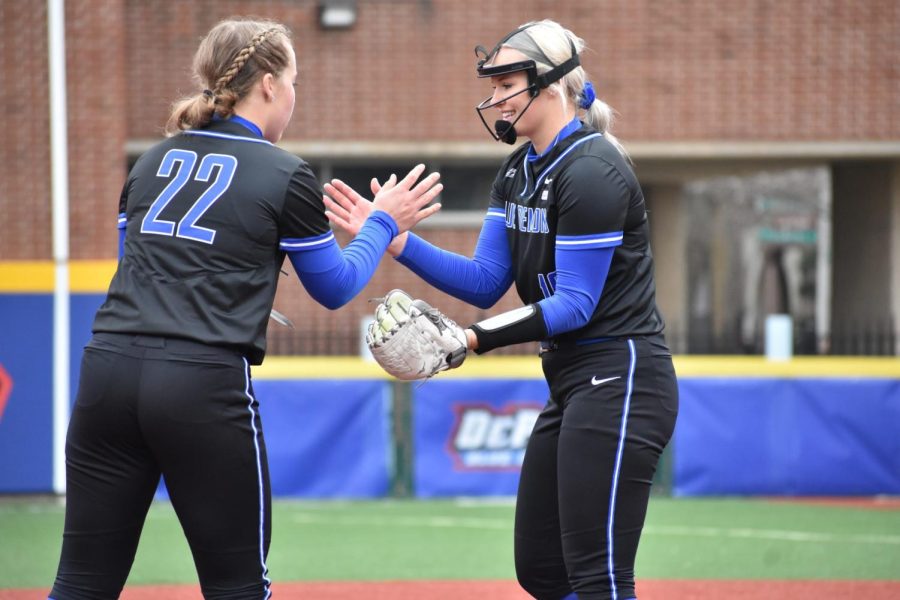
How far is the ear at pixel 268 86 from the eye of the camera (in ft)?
12.3

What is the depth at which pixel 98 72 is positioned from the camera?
11711 millimetres

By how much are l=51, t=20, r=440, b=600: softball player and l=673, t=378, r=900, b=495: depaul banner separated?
7734 mm

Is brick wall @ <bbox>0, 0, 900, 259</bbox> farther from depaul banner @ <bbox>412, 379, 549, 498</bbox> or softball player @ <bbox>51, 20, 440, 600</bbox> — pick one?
softball player @ <bbox>51, 20, 440, 600</bbox>

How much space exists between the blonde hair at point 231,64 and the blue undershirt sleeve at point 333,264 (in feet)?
1.47

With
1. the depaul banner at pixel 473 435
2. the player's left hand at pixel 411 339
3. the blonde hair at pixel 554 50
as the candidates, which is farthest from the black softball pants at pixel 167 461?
the depaul banner at pixel 473 435

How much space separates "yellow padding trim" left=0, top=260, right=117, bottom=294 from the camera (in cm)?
1085

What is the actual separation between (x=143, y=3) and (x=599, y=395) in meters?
11.7

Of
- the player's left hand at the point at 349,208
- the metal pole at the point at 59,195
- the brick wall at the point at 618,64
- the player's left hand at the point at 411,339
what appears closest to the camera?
the player's left hand at the point at 411,339

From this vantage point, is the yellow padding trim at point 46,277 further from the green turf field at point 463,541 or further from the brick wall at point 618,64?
the brick wall at point 618,64

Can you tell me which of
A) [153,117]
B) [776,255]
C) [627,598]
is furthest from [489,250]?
[776,255]

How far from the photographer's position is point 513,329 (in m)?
3.98

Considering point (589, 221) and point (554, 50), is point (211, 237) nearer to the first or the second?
point (589, 221)

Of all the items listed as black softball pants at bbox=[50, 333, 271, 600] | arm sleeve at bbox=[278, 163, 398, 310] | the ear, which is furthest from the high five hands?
black softball pants at bbox=[50, 333, 271, 600]

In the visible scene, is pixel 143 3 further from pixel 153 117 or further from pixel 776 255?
pixel 776 255
